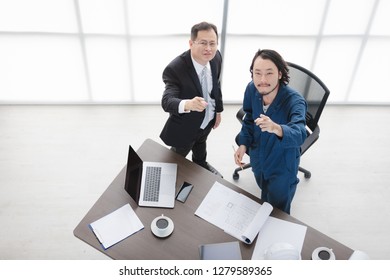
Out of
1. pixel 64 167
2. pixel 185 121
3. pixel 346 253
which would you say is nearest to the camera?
pixel 346 253

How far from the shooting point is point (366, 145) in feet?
13.1

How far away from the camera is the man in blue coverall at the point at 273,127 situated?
2084mm

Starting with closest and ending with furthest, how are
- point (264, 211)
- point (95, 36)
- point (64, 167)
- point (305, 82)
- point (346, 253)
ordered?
point (346, 253) → point (264, 211) → point (305, 82) → point (64, 167) → point (95, 36)

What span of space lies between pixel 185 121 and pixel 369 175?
6.85 feet

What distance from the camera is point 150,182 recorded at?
2.39 metres

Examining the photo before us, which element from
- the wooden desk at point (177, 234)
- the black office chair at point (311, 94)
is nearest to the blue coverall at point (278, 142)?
the wooden desk at point (177, 234)

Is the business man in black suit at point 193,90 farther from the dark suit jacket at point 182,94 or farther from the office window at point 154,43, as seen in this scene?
the office window at point 154,43

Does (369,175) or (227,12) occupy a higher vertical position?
(227,12)

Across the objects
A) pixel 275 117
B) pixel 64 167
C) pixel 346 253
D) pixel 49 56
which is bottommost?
pixel 64 167

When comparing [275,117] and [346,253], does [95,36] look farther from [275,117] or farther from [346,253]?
[346,253]

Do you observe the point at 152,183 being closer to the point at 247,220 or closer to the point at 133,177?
the point at 133,177

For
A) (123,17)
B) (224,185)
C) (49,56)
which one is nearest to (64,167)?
(49,56)

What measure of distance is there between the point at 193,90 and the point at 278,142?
71cm

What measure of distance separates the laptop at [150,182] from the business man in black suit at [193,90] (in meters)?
0.37
